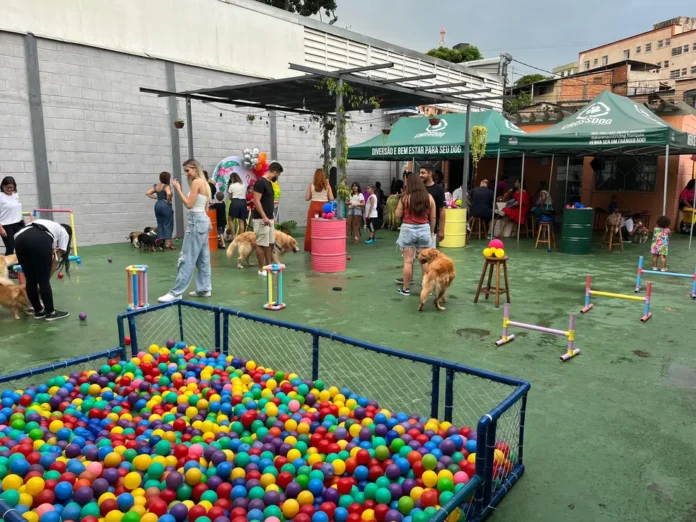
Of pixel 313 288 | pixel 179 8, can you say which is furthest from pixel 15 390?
pixel 179 8

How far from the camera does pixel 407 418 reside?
3502 millimetres

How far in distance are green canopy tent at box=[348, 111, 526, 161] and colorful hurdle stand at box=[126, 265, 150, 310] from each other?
9.31 m

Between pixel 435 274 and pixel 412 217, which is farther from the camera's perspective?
pixel 412 217

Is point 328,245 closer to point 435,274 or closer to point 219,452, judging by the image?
point 435,274

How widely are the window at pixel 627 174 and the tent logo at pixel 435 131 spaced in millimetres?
5221

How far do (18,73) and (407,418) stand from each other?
1090 centimetres

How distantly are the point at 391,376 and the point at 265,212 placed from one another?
4.19 meters

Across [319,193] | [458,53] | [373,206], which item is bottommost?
[373,206]

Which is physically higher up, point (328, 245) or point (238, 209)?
point (238, 209)

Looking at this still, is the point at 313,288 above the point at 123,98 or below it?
below

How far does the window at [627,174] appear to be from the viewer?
14992mm

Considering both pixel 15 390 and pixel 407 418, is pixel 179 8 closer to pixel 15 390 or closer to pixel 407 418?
pixel 15 390

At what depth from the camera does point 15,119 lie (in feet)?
34.4

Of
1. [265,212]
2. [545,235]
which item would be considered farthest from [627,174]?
[265,212]
